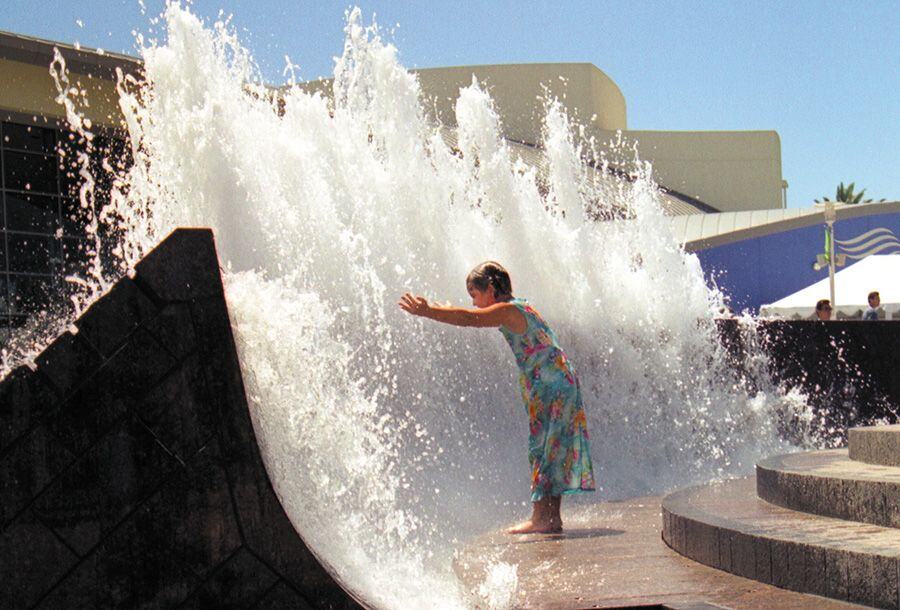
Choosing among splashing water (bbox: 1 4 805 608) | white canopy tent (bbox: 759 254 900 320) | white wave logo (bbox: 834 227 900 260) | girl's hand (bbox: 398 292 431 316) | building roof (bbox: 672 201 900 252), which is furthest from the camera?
white wave logo (bbox: 834 227 900 260)

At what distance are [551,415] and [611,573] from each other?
3.67ft

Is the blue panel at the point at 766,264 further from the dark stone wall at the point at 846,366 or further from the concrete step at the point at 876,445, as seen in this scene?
the concrete step at the point at 876,445

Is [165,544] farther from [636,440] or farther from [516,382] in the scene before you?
[636,440]

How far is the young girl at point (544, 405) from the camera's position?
5.31 metres

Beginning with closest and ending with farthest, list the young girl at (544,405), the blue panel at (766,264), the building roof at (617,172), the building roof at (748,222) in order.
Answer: the young girl at (544,405) → the blue panel at (766,264) → the building roof at (748,222) → the building roof at (617,172)

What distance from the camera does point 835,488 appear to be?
4789 millimetres

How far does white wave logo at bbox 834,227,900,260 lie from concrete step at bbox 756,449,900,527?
3004 cm

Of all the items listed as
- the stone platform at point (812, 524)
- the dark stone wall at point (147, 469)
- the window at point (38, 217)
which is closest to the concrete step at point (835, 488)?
the stone platform at point (812, 524)

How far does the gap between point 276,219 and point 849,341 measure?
223 inches

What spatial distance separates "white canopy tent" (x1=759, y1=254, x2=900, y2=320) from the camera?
2162cm

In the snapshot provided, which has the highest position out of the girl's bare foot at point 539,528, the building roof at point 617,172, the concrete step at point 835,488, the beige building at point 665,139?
the beige building at point 665,139

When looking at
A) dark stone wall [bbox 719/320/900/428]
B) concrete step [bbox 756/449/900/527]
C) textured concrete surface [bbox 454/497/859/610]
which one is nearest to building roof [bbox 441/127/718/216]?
dark stone wall [bbox 719/320/900/428]

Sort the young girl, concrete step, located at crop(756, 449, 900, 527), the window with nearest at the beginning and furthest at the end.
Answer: concrete step, located at crop(756, 449, 900, 527)
the young girl
the window

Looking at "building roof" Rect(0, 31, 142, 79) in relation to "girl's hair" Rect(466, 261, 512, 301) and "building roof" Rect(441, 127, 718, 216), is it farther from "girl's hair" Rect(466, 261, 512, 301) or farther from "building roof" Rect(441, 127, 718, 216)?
"building roof" Rect(441, 127, 718, 216)
